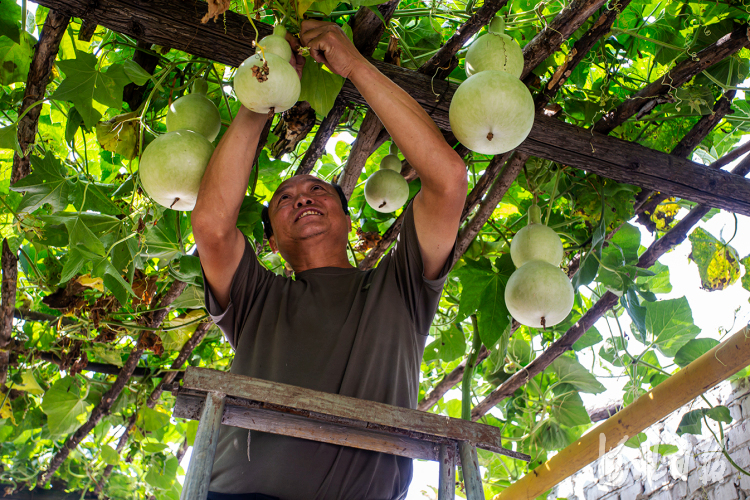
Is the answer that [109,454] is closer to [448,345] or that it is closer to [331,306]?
[448,345]

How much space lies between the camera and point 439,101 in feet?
4.65

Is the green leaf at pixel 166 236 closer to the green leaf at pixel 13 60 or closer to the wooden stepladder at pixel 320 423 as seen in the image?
the green leaf at pixel 13 60

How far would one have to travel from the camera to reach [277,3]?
1192 millimetres

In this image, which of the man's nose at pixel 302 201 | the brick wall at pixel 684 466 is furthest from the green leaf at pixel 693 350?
the man's nose at pixel 302 201

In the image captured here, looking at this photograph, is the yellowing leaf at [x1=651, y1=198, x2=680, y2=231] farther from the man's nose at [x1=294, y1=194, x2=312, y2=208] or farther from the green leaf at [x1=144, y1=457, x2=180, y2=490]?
the green leaf at [x1=144, y1=457, x2=180, y2=490]

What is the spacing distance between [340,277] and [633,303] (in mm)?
1007

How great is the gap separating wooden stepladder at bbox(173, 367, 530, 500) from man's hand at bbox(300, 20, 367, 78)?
0.69m

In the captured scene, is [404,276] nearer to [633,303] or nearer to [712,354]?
[633,303]

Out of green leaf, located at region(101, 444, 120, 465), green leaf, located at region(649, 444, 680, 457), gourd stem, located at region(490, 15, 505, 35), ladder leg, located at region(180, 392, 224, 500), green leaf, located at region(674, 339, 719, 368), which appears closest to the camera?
ladder leg, located at region(180, 392, 224, 500)

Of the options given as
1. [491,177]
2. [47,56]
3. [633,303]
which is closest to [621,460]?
[633,303]

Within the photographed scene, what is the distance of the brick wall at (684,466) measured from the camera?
7.66 feet

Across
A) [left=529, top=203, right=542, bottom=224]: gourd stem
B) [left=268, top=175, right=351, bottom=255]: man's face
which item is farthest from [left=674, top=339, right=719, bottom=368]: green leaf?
[left=268, top=175, right=351, bottom=255]: man's face

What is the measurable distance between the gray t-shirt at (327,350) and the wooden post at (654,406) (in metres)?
1.11

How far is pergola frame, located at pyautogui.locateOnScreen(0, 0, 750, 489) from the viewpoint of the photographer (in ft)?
4.02
